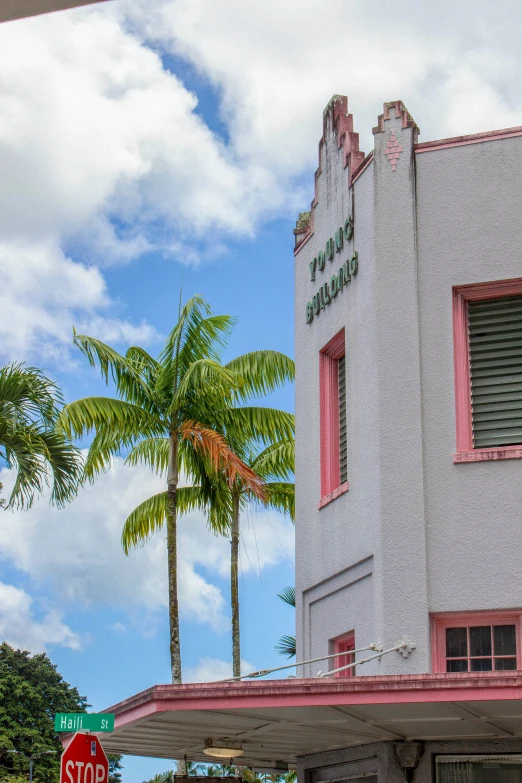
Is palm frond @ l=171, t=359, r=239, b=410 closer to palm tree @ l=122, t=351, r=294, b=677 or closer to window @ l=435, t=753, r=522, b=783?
palm tree @ l=122, t=351, r=294, b=677

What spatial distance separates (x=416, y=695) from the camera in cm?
913

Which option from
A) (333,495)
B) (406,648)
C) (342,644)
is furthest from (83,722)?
(333,495)

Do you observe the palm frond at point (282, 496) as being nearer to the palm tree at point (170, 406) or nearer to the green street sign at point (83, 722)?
the palm tree at point (170, 406)

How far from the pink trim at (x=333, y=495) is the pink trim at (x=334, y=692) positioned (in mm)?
4059

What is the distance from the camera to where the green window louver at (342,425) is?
14047 mm

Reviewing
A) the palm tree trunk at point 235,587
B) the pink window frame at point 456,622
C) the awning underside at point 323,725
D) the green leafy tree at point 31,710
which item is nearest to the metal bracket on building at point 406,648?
the pink window frame at point 456,622

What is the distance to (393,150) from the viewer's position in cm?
1358

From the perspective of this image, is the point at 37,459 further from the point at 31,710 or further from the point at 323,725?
the point at 31,710

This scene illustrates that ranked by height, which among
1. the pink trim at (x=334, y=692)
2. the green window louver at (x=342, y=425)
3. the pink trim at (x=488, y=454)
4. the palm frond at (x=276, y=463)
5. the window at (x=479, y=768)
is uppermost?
the palm frond at (x=276, y=463)

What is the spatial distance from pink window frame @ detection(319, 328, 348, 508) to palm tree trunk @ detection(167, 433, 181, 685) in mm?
10310

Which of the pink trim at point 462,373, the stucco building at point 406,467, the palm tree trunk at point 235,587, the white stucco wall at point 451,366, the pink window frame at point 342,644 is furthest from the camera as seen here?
the palm tree trunk at point 235,587

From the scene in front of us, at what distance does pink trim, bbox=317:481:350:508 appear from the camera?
1344 centimetres

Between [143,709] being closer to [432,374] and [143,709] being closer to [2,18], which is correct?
[432,374]

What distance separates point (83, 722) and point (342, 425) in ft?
18.7
